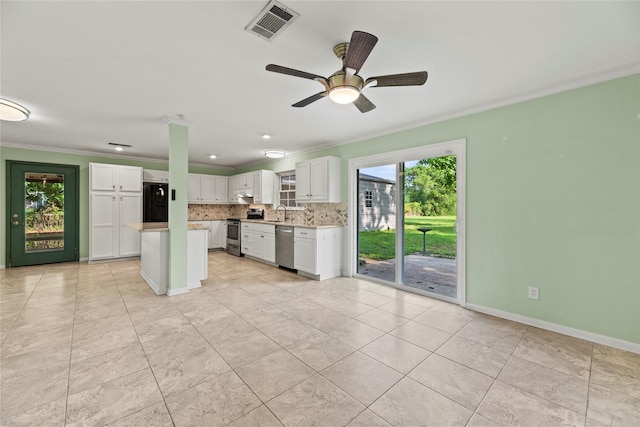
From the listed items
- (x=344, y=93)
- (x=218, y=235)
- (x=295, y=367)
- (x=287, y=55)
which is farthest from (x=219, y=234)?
(x=344, y=93)

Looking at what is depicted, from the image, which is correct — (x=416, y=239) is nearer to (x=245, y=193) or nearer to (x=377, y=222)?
(x=377, y=222)

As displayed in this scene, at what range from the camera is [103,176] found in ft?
19.3

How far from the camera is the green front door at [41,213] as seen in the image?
531cm

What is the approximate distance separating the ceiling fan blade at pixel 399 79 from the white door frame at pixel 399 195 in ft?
5.73

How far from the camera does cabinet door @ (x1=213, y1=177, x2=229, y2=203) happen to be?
7770 mm

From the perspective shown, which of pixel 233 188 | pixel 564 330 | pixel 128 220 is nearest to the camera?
pixel 564 330

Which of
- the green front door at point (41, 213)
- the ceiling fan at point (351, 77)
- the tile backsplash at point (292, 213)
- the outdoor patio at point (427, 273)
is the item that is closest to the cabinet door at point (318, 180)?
the tile backsplash at point (292, 213)

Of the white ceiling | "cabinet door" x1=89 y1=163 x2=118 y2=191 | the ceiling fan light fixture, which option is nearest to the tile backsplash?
the white ceiling

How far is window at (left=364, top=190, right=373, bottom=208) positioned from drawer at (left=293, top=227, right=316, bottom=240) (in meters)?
1.03

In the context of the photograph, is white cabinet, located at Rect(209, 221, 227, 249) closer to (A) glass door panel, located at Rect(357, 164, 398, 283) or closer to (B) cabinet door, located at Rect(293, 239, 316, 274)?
(B) cabinet door, located at Rect(293, 239, 316, 274)

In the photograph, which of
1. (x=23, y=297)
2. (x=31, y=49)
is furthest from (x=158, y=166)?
(x=31, y=49)

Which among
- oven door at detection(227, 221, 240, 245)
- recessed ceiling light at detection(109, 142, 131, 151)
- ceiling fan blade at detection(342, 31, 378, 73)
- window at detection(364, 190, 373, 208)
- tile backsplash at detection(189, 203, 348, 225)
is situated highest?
recessed ceiling light at detection(109, 142, 131, 151)

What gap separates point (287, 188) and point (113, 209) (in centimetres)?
382

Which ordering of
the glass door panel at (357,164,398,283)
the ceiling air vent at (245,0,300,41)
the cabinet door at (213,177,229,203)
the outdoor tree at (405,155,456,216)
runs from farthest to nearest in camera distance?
the cabinet door at (213,177,229,203) < the glass door panel at (357,164,398,283) < the outdoor tree at (405,155,456,216) < the ceiling air vent at (245,0,300,41)
